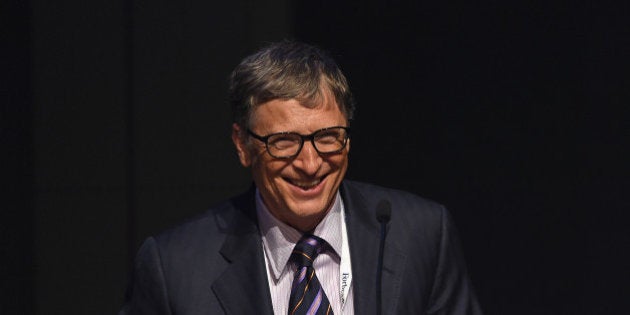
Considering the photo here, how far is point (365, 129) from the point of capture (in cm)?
354

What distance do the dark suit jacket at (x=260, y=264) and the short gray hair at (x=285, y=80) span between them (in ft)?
0.95

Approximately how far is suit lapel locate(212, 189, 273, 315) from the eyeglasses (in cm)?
27

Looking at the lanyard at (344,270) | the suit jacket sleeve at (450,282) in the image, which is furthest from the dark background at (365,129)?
the lanyard at (344,270)

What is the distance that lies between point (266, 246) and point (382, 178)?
4.16 feet

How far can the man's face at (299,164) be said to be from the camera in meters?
2.13

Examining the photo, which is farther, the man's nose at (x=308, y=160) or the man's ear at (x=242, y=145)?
the man's ear at (x=242, y=145)

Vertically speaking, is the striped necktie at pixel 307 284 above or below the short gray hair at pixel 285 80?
below

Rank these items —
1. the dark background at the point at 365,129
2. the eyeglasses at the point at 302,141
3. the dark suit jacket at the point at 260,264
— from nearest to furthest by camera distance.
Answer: the eyeglasses at the point at 302,141
the dark suit jacket at the point at 260,264
the dark background at the point at 365,129

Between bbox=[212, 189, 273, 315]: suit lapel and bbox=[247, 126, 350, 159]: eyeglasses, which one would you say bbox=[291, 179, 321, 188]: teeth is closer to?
bbox=[247, 126, 350, 159]: eyeglasses

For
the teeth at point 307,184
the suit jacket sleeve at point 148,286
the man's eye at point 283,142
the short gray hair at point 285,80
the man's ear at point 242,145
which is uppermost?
the short gray hair at point 285,80

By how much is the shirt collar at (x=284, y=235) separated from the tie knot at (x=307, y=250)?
0.01 m

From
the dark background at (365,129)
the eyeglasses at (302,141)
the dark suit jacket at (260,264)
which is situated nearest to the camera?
the eyeglasses at (302,141)

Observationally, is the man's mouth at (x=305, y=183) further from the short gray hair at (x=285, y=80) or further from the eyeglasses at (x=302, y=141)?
the short gray hair at (x=285, y=80)

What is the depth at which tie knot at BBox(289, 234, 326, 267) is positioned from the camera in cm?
223
